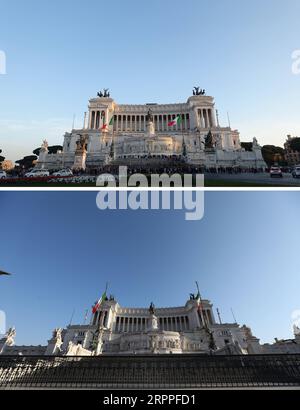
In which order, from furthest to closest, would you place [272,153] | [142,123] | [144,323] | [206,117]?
[142,123] → [206,117] → [272,153] → [144,323]

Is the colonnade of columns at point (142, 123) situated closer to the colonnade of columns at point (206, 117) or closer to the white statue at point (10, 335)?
the colonnade of columns at point (206, 117)

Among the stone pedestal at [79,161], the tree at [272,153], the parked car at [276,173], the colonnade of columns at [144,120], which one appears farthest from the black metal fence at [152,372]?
the colonnade of columns at [144,120]

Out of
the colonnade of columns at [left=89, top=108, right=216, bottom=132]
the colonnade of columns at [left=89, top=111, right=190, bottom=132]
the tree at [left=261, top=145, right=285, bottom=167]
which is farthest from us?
the colonnade of columns at [left=89, top=111, right=190, bottom=132]

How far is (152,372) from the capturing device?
608 inches

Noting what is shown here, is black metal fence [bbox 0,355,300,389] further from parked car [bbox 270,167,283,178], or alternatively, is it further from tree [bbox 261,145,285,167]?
tree [bbox 261,145,285,167]

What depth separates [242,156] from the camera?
4247cm

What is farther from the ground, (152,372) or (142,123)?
(142,123)

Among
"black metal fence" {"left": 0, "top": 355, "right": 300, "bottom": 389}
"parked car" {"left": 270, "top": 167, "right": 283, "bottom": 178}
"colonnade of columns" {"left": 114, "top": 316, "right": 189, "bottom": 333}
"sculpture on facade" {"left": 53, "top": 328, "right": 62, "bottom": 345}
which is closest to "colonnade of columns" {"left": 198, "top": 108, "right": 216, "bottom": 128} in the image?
"colonnade of columns" {"left": 114, "top": 316, "right": 189, "bottom": 333}

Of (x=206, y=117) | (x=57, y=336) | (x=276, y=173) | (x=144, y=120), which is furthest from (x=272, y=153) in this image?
(x=57, y=336)

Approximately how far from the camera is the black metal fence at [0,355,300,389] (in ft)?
46.5

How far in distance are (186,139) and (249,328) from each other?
46416 mm

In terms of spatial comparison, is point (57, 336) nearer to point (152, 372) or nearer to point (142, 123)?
point (152, 372)
